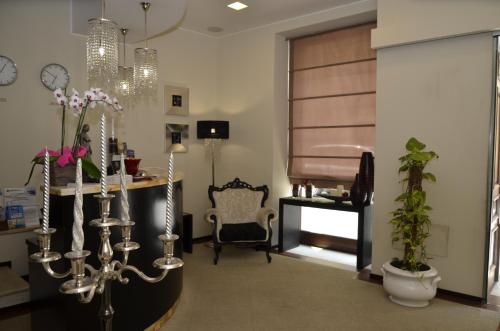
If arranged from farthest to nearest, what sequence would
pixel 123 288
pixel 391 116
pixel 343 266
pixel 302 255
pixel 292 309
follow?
pixel 302 255, pixel 343 266, pixel 391 116, pixel 292 309, pixel 123 288

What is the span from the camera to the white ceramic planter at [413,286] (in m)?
3.51

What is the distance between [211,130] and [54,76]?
213 cm

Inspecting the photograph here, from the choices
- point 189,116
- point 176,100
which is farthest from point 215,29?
point 189,116

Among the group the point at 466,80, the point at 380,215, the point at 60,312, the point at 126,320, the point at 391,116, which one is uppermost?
the point at 466,80

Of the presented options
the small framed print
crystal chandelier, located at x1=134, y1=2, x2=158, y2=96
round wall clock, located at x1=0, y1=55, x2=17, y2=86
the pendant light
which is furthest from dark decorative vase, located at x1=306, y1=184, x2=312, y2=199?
round wall clock, located at x1=0, y1=55, x2=17, y2=86

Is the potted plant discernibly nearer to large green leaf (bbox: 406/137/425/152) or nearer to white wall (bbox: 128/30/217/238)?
large green leaf (bbox: 406/137/425/152)

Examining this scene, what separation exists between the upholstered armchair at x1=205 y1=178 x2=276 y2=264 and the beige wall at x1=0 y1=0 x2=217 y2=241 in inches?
34.3

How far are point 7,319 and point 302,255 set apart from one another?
3415 millimetres

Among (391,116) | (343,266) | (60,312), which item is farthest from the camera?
(343,266)

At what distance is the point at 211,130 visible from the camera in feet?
18.5

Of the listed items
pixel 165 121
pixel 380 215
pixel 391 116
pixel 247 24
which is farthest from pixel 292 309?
pixel 247 24

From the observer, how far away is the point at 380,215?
4223 mm

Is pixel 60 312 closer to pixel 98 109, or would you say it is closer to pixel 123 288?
pixel 123 288

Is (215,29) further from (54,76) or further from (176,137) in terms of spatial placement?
(54,76)
